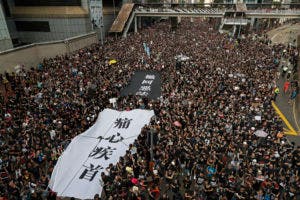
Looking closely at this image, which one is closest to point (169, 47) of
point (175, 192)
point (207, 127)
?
point (207, 127)

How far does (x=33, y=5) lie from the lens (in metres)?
36.8

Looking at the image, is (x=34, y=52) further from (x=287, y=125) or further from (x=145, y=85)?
(x=287, y=125)

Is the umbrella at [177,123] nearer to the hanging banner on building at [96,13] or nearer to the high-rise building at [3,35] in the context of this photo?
the high-rise building at [3,35]

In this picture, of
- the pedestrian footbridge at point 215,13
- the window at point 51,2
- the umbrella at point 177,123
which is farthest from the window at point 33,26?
the umbrella at point 177,123

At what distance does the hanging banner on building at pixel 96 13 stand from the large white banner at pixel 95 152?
87.8 feet

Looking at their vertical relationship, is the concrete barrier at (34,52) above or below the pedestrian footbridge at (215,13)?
below

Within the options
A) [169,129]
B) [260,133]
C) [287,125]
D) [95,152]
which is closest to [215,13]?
[287,125]

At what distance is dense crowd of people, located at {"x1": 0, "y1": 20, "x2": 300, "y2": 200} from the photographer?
10547mm

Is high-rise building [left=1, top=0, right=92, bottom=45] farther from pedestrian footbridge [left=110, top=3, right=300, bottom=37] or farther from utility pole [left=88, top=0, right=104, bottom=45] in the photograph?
pedestrian footbridge [left=110, top=3, right=300, bottom=37]

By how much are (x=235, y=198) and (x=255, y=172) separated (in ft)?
6.45

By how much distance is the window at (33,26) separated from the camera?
3678 centimetres

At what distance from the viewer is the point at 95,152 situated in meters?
12.3

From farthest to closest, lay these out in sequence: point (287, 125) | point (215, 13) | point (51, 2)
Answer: point (215, 13) < point (51, 2) < point (287, 125)

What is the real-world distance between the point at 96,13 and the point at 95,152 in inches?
1249
